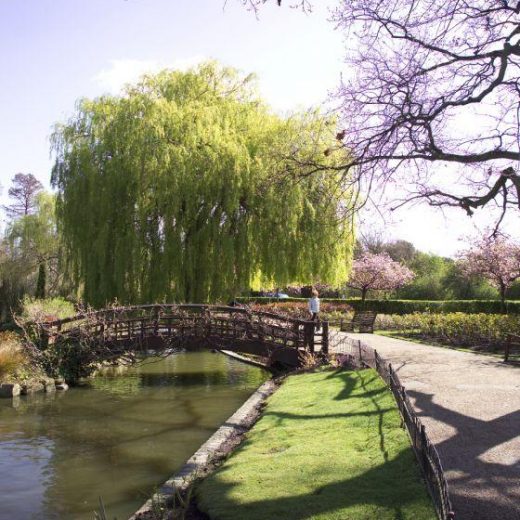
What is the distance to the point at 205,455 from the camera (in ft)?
30.4

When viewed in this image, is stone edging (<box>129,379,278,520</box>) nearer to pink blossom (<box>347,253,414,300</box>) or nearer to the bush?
the bush

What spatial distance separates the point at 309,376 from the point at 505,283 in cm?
2171

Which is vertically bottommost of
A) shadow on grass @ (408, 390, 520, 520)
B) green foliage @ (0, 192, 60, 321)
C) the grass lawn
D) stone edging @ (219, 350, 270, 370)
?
stone edging @ (219, 350, 270, 370)

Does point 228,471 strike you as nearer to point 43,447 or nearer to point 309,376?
point 43,447

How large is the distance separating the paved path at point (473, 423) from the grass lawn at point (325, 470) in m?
0.44

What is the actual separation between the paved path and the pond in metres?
4.00

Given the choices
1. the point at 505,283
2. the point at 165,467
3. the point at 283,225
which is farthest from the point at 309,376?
the point at 505,283

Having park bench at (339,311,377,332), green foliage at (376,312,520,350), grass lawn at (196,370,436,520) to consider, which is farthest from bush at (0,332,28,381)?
park bench at (339,311,377,332)

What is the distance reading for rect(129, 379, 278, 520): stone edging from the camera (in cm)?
724

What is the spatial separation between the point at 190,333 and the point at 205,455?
9.43 metres

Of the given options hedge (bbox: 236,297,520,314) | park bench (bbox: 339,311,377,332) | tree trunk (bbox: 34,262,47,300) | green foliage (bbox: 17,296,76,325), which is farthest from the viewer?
tree trunk (bbox: 34,262,47,300)

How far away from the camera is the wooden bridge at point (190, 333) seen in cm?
1830

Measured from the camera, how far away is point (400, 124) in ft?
36.9

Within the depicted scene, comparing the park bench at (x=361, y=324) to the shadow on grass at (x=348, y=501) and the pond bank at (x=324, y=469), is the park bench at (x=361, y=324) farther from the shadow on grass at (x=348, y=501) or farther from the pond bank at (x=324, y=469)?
the shadow on grass at (x=348, y=501)
